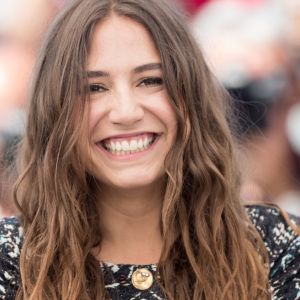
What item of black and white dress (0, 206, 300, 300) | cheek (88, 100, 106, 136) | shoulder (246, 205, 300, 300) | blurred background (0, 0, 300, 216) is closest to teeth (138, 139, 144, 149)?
cheek (88, 100, 106, 136)

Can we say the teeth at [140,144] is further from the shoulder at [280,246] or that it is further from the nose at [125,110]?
the shoulder at [280,246]

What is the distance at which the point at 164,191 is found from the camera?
285cm

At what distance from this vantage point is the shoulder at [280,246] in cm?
279

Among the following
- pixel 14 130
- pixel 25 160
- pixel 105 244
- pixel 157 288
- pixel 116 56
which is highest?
pixel 14 130

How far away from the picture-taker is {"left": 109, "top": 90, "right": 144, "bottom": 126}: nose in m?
2.58

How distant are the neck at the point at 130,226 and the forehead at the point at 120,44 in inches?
17.5

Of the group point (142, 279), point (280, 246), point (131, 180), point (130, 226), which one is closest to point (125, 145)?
point (131, 180)

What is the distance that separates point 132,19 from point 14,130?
143 centimetres

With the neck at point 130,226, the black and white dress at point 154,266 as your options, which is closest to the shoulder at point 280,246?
the black and white dress at point 154,266

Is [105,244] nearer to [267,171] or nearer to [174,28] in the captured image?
[174,28]

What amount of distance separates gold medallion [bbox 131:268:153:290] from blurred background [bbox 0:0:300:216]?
4.43ft

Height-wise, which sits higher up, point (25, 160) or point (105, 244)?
point (25, 160)

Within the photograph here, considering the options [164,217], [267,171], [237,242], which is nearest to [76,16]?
[164,217]

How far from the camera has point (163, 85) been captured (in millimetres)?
2666
